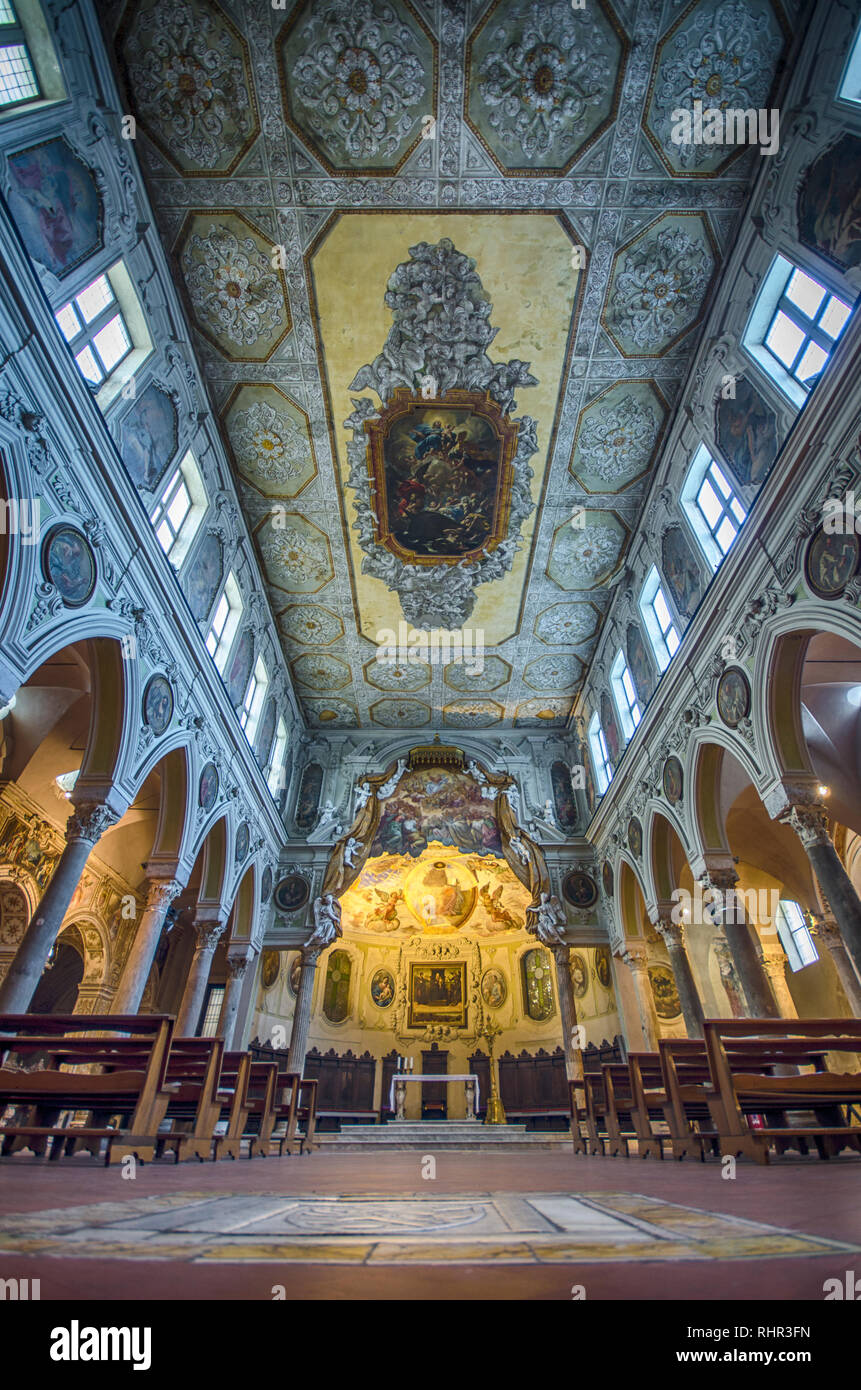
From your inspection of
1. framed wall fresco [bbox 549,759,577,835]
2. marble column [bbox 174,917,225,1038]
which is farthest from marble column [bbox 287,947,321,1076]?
framed wall fresco [bbox 549,759,577,835]

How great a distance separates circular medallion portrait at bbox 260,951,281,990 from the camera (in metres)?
18.0

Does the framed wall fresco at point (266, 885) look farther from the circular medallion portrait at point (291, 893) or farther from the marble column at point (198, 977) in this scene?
the marble column at point (198, 977)

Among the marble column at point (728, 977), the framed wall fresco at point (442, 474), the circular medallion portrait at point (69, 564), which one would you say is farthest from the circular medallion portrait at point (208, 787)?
the marble column at point (728, 977)

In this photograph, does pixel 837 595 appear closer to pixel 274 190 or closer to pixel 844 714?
pixel 844 714

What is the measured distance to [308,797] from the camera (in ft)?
63.2

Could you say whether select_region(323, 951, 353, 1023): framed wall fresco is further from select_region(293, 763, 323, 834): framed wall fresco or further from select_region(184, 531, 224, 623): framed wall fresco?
select_region(184, 531, 224, 623): framed wall fresco

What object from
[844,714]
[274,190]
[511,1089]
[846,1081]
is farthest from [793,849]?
[274,190]

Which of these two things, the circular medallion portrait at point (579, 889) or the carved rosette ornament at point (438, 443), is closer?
the carved rosette ornament at point (438, 443)

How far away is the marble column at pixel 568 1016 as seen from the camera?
49.8 feet

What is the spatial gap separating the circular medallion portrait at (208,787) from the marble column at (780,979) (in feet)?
45.9

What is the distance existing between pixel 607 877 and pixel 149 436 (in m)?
14.4

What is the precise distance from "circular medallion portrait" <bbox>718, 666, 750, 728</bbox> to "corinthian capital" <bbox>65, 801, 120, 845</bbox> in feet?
31.6

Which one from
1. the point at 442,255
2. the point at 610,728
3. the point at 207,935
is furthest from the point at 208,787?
the point at 442,255

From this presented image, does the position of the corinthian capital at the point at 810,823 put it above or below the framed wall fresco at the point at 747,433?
below
